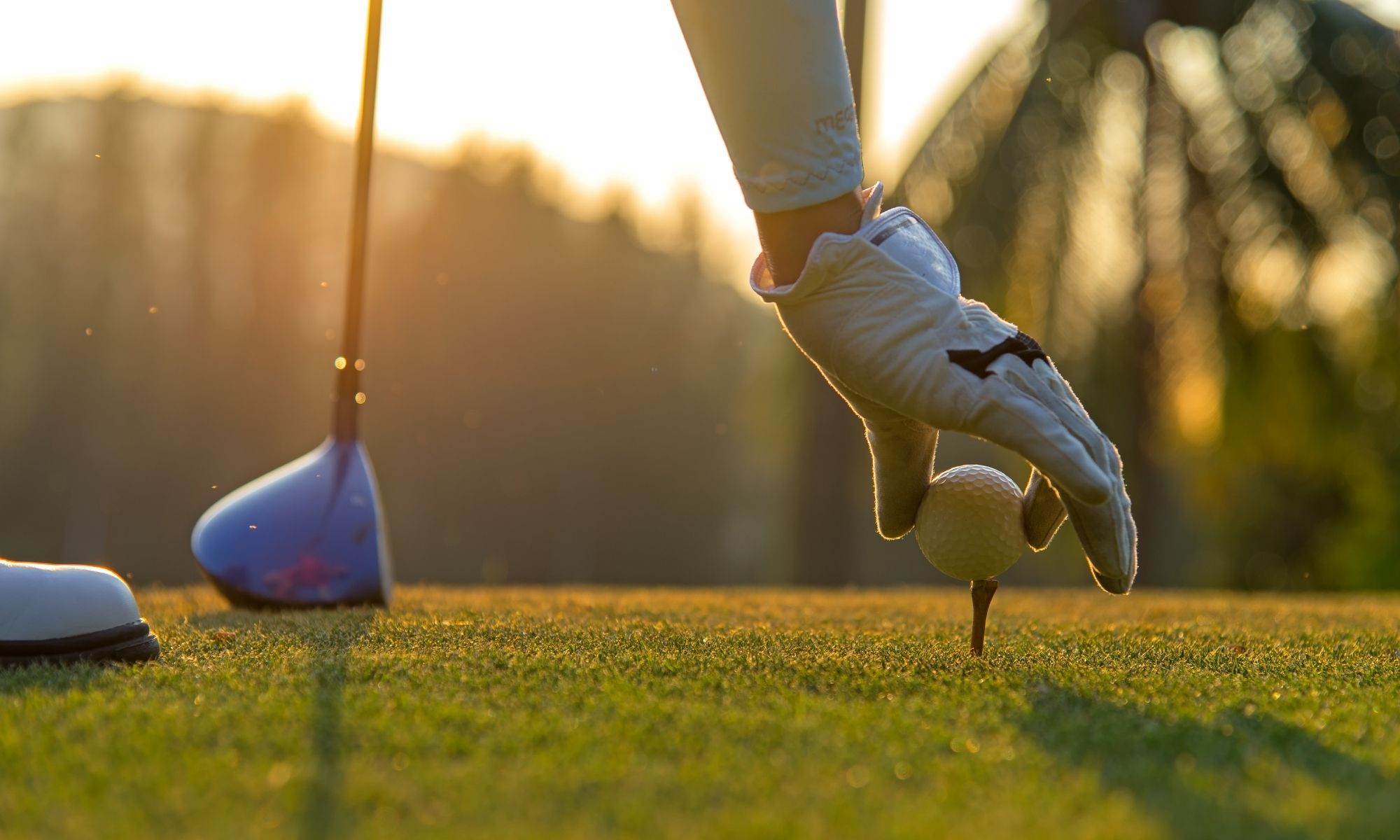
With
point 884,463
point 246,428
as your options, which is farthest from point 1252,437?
point 246,428

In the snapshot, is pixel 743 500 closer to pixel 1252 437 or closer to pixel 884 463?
pixel 1252 437

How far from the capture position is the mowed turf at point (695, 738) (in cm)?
101

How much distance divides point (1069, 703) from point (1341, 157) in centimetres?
1023

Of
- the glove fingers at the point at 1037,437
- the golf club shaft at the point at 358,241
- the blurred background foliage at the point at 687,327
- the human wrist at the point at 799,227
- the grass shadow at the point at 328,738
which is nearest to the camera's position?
the grass shadow at the point at 328,738

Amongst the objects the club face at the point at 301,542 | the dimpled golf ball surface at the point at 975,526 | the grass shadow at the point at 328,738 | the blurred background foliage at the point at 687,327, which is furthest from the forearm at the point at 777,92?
the blurred background foliage at the point at 687,327

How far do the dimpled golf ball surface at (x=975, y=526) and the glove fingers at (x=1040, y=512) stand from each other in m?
0.02

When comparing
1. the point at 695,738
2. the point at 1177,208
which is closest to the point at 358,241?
the point at 695,738

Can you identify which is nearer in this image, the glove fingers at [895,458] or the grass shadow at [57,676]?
the grass shadow at [57,676]

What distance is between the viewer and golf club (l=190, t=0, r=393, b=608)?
283 cm

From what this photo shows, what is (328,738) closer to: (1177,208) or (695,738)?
(695,738)

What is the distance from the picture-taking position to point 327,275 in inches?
669

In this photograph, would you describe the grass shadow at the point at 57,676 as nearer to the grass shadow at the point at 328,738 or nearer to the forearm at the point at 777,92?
the grass shadow at the point at 328,738

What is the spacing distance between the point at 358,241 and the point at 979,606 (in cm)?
222

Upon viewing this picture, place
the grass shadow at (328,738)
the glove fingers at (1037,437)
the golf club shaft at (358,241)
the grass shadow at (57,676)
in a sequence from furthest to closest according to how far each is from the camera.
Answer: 1. the golf club shaft at (358,241)
2. the glove fingers at (1037,437)
3. the grass shadow at (57,676)
4. the grass shadow at (328,738)
